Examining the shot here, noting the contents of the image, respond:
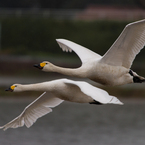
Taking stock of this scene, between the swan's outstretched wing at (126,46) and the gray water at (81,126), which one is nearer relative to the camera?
the swan's outstretched wing at (126,46)

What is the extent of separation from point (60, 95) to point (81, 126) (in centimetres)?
715

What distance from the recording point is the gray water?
14266mm

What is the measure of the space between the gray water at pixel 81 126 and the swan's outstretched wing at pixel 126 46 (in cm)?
408

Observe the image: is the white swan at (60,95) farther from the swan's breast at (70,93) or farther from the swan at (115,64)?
the swan at (115,64)

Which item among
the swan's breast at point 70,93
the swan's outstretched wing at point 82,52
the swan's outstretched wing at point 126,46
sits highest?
the swan's outstretched wing at point 126,46

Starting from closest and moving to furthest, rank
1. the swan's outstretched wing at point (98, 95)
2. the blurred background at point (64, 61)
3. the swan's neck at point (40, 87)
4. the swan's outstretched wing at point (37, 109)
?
the swan's outstretched wing at point (98, 95)
the swan's neck at point (40, 87)
the swan's outstretched wing at point (37, 109)
the blurred background at point (64, 61)

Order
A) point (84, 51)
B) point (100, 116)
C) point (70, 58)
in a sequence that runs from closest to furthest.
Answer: point (84, 51), point (100, 116), point (70, 58)

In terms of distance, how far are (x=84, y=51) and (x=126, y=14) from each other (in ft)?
62.3

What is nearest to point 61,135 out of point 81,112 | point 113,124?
point 113,124

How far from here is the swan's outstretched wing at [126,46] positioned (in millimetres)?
9602

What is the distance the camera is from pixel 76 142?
1395 centimetres

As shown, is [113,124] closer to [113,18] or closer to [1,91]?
[1,91]

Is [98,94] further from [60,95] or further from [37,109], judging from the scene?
[37,109]

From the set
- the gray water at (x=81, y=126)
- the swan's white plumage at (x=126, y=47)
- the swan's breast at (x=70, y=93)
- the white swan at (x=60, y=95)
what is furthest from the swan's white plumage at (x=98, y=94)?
the gray water at (x=81, y=126)
